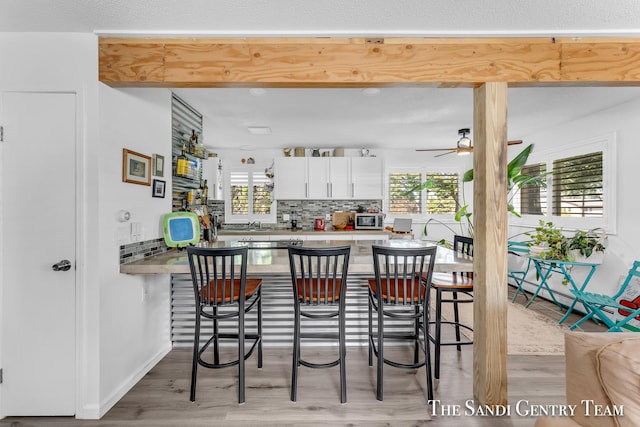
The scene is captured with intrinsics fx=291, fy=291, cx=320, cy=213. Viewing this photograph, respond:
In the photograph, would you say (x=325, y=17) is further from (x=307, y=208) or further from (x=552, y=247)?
(x=307, y=208)

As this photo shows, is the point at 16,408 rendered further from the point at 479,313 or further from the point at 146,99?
the point at 479,313

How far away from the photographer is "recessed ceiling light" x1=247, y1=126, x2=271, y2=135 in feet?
13.1

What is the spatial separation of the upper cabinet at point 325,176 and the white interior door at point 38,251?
324cm

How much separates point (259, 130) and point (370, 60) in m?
2.45

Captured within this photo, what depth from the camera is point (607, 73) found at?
1.94m

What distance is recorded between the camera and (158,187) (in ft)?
8.60

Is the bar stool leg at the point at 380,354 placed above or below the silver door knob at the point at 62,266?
below

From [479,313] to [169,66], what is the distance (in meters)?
2.69

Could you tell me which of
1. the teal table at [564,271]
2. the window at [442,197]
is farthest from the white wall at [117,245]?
the window at [442,197]

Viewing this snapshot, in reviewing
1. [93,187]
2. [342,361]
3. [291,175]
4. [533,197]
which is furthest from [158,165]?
[533,197]

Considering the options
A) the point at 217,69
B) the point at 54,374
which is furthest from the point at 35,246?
the point at 217,69

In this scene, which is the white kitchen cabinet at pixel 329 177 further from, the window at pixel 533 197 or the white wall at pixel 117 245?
the window at pixel 533 197

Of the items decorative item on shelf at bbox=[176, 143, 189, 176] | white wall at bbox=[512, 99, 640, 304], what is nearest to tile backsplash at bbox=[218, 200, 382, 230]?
decorative item on shelf at bbox=[176, 143, 189, 176]

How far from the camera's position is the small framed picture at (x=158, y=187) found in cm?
257
